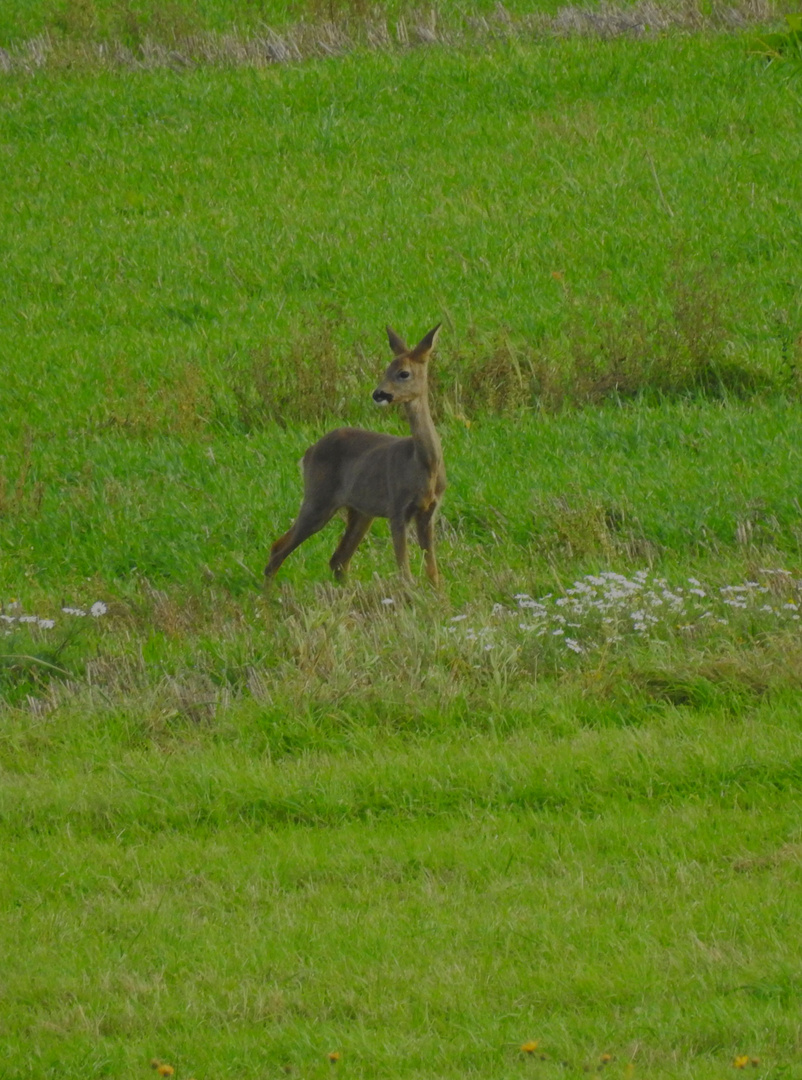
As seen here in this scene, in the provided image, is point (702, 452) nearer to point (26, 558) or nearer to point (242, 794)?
point (26, 558)

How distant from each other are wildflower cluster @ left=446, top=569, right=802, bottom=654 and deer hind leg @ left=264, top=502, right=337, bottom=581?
6.68 feet

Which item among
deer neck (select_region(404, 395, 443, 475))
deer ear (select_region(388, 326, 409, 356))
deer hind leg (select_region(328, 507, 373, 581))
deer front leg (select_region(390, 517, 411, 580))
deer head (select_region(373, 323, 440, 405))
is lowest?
deer hind leg (select_region(328, 507, 373, 581))

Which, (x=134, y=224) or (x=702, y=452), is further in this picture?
(x=134, y=224)

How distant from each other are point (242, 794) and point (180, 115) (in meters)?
16.1

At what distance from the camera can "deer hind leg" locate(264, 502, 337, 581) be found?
1061 centimetres

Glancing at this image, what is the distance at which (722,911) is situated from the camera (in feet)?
18.7

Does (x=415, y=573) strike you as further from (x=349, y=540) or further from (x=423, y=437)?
(x=423, y=437)

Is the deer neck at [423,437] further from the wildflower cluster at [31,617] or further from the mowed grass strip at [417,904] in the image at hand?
the mowed grass strip at [417,904]

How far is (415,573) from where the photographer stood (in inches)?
412

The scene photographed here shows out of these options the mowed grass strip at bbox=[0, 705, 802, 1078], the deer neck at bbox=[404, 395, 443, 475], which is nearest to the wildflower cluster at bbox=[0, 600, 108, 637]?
the mowed grass strip at bbox=[0, 705, 802, 1078]

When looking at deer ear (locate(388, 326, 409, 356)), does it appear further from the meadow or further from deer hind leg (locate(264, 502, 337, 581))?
the meadow

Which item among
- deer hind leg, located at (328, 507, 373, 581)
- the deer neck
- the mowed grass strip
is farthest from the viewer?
deer hind leg, located at (328, 507, 373, 581)

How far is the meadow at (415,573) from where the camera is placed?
5.41 metres

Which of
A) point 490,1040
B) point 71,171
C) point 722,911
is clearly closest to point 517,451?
point 722,911
